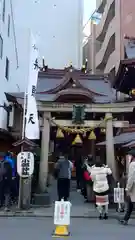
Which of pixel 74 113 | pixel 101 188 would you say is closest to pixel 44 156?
pixel 74 113

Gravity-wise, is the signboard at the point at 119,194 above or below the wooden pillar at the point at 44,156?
below

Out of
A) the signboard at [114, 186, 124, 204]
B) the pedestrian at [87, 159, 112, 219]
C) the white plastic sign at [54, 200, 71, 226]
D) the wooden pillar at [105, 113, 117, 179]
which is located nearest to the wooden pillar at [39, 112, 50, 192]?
the wooden pillar at [105, 113, 117, 179]

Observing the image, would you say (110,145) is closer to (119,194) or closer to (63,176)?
(63,176)

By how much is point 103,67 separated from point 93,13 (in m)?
9.55

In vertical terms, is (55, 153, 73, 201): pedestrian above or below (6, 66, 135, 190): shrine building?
below

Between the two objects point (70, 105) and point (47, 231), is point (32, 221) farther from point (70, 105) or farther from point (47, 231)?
point (70, 105)

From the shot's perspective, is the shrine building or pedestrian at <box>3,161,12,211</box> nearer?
pedestrian at <box>3,161,12,211</box>

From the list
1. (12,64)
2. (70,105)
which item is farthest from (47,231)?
(12,64)

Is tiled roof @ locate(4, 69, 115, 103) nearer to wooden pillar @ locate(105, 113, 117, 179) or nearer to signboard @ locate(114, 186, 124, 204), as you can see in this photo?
wooden pillar @ locate(105, 113, 117, 179)

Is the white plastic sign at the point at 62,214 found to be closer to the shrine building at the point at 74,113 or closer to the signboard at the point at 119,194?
the signboard at the point at 119,194

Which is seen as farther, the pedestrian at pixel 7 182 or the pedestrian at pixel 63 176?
the pedestrian at pixel 63 176

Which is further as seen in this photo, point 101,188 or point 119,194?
point 119,194

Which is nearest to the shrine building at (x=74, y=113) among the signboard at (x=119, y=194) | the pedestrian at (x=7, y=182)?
the pedestrian at (x=7, y=182)

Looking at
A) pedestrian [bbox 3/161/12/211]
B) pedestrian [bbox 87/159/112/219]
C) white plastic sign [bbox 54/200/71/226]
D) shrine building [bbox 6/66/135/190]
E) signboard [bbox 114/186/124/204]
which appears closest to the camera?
white plastic sign [bbox 54/200/71/226]
